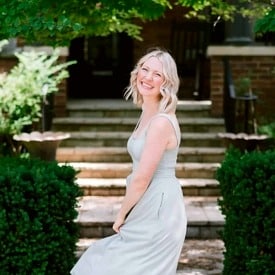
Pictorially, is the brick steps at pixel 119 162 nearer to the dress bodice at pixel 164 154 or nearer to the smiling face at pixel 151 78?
the dress bodice at pixel 164 154

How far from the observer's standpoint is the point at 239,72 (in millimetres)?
10750

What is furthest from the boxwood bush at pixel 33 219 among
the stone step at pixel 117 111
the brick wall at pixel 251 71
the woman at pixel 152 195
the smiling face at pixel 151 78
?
the brick wall at pixel 251 71

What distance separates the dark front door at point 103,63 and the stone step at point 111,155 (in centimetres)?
391

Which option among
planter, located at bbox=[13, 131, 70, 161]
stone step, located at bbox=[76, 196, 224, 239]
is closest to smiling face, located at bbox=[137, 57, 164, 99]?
stone step, located at bbox=[76, 196, 224, 239]

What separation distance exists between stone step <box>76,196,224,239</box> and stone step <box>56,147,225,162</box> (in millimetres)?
1445

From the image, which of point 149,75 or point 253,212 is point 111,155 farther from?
point 149,75

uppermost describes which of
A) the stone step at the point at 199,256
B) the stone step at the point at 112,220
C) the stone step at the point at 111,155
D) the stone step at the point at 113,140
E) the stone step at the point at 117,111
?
the stone step at the point at 117,111

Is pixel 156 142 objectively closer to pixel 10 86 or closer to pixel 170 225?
A: pixel 170 225

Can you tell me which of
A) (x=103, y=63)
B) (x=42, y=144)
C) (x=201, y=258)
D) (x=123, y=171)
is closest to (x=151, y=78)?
(x=201, y=258)

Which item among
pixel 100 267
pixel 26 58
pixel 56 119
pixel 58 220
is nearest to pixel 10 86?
pixel 26 58

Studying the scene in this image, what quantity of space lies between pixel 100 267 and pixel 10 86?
20.6 ft

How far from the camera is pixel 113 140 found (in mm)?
9969

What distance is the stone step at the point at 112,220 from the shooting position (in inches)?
283

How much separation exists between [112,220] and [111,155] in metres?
2.42
